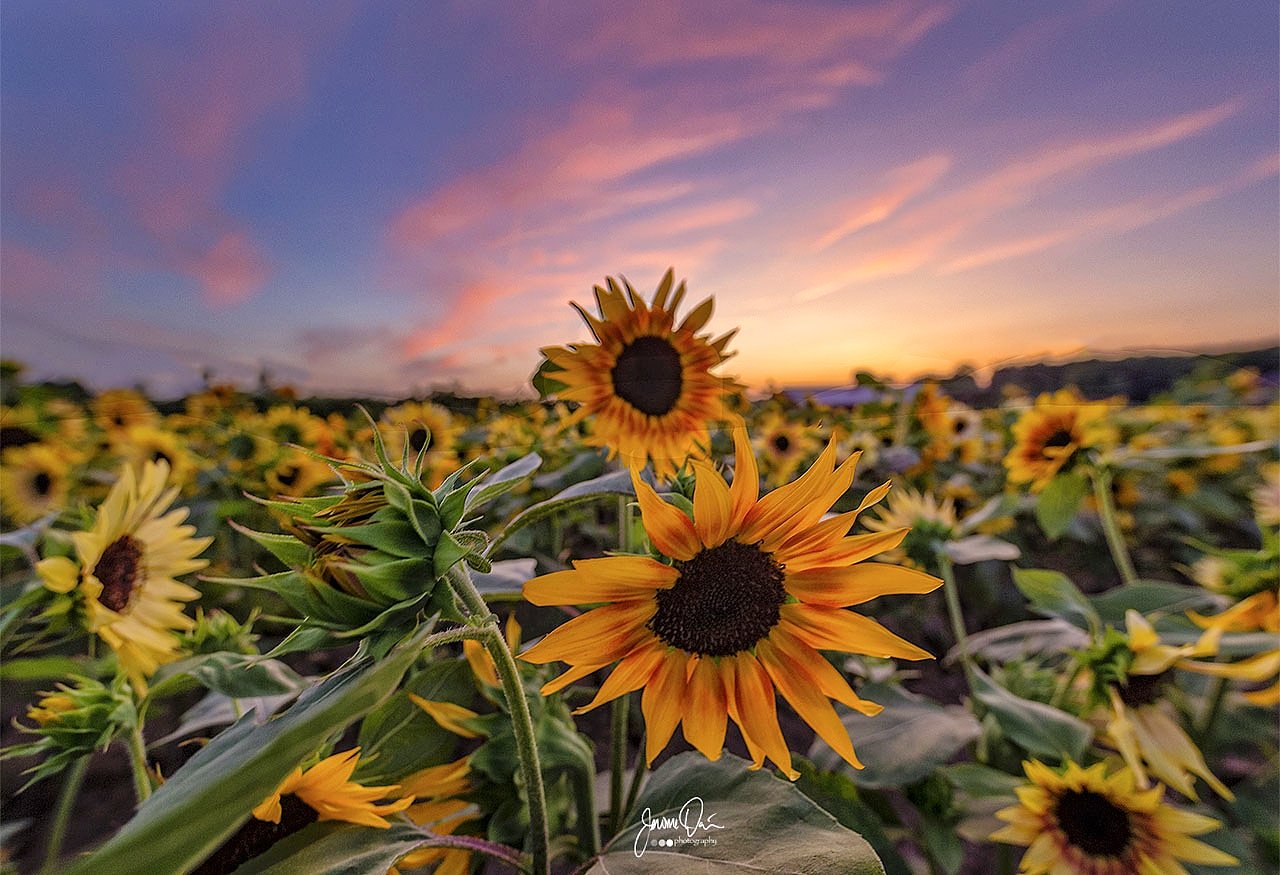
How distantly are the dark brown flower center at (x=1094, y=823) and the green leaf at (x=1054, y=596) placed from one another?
0.11 metres

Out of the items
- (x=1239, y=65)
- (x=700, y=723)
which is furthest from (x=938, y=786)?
(x=1239, y=65)

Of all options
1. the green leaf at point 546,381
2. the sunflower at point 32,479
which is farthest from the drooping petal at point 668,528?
the sunflower at point 32,479

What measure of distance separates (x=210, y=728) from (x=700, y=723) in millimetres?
383

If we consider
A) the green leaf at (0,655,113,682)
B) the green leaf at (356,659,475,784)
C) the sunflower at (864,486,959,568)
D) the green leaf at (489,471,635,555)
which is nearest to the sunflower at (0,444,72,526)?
the green leaf at (0,655,113,682)

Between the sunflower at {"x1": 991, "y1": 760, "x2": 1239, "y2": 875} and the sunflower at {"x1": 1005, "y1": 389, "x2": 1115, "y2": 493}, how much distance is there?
25 centimetres

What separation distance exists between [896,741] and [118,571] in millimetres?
459

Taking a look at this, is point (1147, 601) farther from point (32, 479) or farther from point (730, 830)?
point (32, 479)

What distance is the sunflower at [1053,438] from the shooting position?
552 mm

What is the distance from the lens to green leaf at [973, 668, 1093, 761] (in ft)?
1.38

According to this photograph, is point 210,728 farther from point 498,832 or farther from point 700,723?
point 700,723

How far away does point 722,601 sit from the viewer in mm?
216

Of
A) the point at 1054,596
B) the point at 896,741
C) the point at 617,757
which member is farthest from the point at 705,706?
the point at 1054,596

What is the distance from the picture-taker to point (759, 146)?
0.94 feet

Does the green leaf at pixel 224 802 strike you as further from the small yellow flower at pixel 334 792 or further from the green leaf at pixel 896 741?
the green leaf at pixel 896 741
